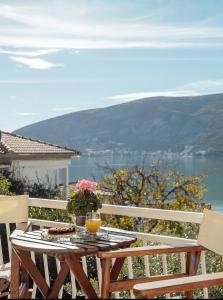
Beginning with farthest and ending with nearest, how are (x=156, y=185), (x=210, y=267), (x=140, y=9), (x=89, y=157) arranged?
(x=89, y=157) < (x=156, y=185) < (x=140, y=9) < (x=210, y=267)

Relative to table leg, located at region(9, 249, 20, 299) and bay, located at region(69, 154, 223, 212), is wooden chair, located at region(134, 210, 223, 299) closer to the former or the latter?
table leg, located at region(9, 249, 20, 299)

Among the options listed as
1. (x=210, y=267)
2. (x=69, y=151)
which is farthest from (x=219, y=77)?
(x=210, y=267)

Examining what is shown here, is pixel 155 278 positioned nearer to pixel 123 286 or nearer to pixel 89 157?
pixel 123 286

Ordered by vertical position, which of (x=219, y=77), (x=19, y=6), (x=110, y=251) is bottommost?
(x=110, y=251)

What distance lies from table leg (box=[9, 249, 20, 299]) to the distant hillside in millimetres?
65811

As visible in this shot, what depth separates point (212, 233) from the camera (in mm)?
4078

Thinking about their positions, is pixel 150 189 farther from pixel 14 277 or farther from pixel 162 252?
pixel 162 252

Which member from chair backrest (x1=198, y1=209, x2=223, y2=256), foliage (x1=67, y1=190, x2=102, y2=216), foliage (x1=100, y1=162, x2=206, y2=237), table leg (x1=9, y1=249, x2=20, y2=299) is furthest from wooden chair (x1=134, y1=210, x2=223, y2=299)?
foliage (x1=100, y1=162, x2=206, y2=237)

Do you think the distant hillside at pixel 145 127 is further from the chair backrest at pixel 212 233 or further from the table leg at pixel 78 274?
the table leg at pixel 78 274

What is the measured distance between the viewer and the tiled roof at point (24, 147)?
2143 centimetres

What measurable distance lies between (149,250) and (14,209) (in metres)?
1.53

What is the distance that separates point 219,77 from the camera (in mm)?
83312

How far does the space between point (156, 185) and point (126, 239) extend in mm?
16989

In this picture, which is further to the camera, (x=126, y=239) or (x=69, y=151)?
(x=69, y=151)
